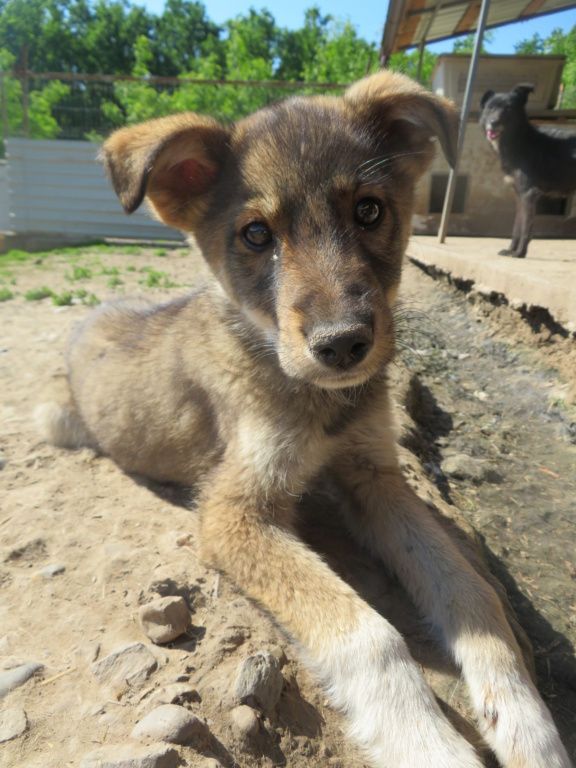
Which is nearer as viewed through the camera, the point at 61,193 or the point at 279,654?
the point at 279,654

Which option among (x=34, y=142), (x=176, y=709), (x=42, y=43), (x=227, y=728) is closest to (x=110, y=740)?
(x=176, y=709)

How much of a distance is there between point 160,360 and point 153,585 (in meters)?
1.43

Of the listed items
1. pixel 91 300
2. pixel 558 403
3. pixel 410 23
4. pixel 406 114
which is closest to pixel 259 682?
pixel 406 114

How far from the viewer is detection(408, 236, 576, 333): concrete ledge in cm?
475

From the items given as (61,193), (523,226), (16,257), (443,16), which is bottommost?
(16,257)

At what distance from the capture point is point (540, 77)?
12023mm

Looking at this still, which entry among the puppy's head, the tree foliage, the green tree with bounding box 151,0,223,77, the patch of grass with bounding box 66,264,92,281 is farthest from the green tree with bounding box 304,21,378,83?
the puppy's head

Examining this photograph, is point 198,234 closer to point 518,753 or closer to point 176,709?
point 176,709

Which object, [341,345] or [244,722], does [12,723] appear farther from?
[341,345]

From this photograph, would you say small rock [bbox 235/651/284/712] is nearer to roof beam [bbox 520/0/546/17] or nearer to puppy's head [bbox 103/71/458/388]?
puppy's head [bbox 103/71/458/388]

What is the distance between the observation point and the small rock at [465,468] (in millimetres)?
3920

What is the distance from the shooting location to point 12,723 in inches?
71.9

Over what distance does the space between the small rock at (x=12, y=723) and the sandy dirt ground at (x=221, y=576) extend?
10 millimetres

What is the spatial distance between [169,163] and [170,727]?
7.79 ft
